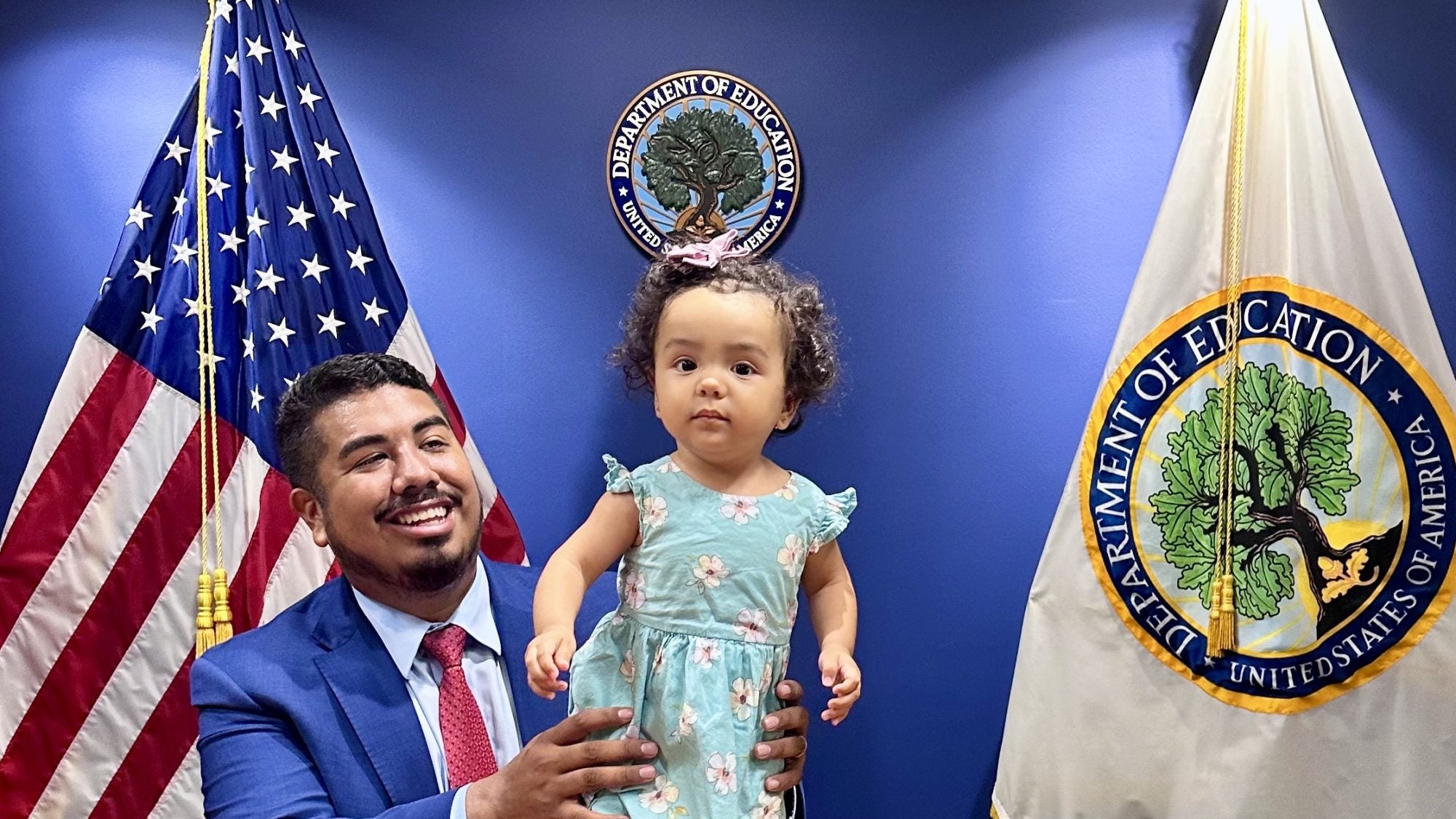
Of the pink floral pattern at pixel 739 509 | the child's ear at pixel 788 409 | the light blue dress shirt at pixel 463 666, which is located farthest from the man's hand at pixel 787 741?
the light blue dress shirt at pixel 463 666

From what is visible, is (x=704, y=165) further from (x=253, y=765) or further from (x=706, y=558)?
(x=253, y=765)

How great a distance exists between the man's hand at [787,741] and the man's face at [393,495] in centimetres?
54

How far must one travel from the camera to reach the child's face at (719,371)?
1489 mm

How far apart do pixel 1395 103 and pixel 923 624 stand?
1.32 meters

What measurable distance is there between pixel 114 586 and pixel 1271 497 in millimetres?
2011

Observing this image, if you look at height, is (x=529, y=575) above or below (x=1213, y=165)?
below

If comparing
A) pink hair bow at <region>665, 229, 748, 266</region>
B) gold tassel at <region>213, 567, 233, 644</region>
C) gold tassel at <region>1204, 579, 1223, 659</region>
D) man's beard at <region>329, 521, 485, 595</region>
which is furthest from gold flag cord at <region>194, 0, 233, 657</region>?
gold tassel at <region>1204, 579, 1223, 659</region>

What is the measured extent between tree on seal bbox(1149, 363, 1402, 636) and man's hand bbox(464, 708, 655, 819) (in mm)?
970

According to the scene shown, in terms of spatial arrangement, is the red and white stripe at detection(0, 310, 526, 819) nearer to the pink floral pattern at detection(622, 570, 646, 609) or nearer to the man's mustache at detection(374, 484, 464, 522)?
the man's mustache at detection(374, 484, 464, 522)

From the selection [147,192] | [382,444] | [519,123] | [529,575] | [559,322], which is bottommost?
[529,575]

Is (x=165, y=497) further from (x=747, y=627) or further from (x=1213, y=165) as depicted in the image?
(x=1213, y=165)

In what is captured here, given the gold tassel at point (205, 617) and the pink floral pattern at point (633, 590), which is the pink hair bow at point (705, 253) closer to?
the pink floral pattern at point (633, 590)

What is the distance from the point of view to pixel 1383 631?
2037 mm

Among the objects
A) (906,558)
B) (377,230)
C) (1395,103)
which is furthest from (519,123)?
(1395,103)
